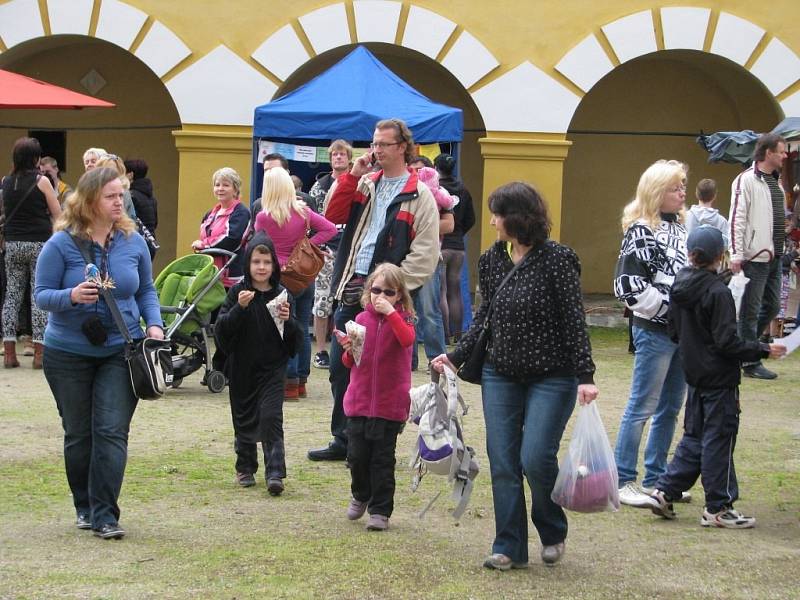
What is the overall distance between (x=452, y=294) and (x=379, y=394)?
647 centimetres

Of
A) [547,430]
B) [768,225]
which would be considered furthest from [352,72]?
[547,430]

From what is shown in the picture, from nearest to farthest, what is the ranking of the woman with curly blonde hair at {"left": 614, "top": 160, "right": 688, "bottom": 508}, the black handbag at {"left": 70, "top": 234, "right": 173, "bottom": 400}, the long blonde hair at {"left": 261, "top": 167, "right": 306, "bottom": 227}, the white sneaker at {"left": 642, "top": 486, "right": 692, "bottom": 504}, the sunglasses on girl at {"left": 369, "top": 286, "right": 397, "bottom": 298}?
the black handbag at {"left": 70, "top": 234, "right": 173, "bottom": 400}
the sunglasses on girl at {"left": 369, "top": 286, "right": 397, "bottom": 298}
the woman with curly blonde hair at {"left": 614, "top": 160, "right": 688, "bottom": 508}
the white sneaker at {"left": 642, "top": 486, "right": 692, "bottom": 504}
the long blonde hair at {"left": 261, "top": 167, "right": 306, "bottom": 227}

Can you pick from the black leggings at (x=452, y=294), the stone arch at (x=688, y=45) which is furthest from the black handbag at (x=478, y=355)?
the stone arch at (x=688, y=45)

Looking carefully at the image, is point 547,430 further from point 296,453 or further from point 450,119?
point 450,119

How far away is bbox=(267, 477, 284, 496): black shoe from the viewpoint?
22.1ft

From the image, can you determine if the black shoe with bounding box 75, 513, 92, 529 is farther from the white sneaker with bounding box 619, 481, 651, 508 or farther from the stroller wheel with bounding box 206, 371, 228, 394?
the stroller wheel with bounding box 206, 371, 228, 394

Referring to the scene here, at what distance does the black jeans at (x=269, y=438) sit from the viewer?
6.83 meters

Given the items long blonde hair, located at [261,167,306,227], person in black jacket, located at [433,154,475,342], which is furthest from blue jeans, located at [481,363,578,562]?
person in black jacket, located at [433,154,475,342]

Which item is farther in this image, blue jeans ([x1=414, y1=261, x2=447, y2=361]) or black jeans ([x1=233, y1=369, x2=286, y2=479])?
blue jeans ([x1=414, y1=261, x2=447, y2=361])

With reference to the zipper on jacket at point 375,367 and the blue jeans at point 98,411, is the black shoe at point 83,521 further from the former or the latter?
the zipper on jacket at point 375,367

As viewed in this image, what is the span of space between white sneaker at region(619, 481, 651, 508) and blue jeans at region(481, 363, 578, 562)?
4.04 ft

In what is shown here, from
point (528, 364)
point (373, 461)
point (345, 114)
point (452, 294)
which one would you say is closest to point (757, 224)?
point (452, 294)

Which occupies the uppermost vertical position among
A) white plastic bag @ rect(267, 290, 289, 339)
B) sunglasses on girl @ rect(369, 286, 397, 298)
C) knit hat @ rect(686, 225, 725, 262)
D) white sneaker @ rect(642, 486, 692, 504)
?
knit hat @ rect(686, 225, 725, 262)

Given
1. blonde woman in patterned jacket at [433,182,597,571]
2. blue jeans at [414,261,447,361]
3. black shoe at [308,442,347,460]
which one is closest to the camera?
blonde woman in patterned jacket at [433,182,597,571]
